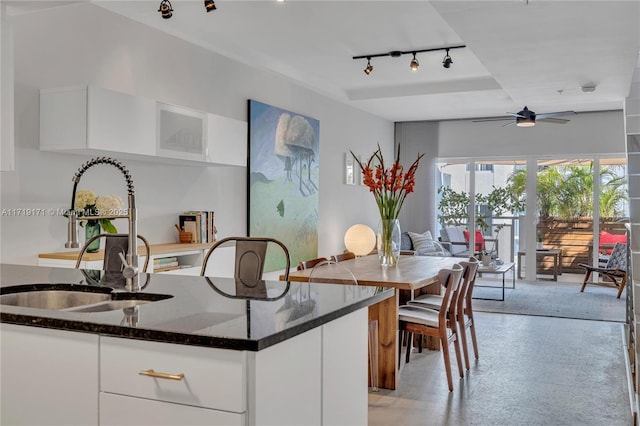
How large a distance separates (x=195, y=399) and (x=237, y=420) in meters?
0.12

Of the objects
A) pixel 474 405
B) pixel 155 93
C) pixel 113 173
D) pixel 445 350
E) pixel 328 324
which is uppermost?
pixel 155 93

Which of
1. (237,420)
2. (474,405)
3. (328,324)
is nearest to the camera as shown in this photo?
(237,420)

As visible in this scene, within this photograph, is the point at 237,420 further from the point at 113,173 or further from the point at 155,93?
the point at 155,93

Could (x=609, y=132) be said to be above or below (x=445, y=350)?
above

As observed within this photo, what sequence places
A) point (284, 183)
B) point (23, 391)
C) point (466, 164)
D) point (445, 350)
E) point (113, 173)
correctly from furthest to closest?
point (466, 164) < point (284, 183) < point (113, 173) < point (445, 350) < point (23, 391)

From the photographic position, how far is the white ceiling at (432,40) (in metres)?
3.83

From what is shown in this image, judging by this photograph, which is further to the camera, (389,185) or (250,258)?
(389,185)

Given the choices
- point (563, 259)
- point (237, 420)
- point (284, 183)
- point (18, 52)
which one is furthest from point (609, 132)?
point (237, 420)

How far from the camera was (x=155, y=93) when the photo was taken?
4785 millimetres

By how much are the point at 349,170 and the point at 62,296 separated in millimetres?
6460

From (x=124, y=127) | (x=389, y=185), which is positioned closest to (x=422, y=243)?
(x=389, y=185)

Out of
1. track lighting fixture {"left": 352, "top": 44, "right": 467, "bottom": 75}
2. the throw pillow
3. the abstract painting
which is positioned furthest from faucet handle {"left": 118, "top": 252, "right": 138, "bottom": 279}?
the throw pillow

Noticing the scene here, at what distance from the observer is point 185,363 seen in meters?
1.42

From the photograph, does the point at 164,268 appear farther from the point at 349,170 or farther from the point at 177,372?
the point at 349,170
